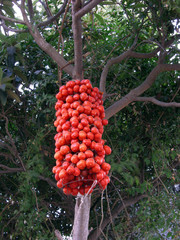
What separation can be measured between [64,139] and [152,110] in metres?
1.69

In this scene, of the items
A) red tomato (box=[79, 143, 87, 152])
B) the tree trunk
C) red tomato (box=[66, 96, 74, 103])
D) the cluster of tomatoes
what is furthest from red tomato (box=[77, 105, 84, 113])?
the tree trunk

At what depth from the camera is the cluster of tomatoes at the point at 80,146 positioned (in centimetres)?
118

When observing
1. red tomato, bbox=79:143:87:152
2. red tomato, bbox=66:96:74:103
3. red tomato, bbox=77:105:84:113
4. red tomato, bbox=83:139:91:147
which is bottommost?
red tomato, bbox=79:143:87:152

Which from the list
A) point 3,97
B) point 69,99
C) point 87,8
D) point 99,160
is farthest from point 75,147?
point 3,97

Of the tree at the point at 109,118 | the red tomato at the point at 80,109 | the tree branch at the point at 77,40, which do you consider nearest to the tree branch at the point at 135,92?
the tree at the point at 109,118

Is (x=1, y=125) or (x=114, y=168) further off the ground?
(x=1, y=125)

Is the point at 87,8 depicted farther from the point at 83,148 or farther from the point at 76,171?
the point at 76,171

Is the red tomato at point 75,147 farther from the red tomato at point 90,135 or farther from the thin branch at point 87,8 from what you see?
the thin branch at point 87,8

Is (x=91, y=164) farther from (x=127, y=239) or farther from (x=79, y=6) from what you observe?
(x=127, y=239)

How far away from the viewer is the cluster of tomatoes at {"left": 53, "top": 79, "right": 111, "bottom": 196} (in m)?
1.18

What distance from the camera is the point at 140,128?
2748mm

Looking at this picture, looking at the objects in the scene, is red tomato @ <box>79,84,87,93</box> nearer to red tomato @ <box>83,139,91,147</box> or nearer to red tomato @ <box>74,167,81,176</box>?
red tomato @ <box>83,139,91,147</box>

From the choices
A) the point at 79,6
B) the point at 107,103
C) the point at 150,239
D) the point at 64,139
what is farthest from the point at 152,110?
the point at 64,139

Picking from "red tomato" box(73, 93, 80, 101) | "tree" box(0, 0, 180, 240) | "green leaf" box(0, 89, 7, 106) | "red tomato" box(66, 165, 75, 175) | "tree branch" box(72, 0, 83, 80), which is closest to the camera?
"red tomato" box(66, 165, 75, 175)
